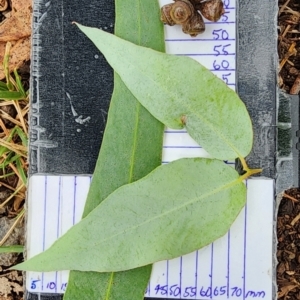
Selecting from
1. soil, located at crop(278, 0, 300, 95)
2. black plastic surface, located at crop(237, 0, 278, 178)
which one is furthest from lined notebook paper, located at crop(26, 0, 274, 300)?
soil, located at crop(278, 0, 300, 95)

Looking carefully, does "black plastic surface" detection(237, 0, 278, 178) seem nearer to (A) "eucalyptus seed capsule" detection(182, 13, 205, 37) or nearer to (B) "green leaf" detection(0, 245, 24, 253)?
(A) "eucalyptus seed capsule" detection(182, 13, 205, 37)

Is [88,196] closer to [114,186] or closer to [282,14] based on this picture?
[114,186]

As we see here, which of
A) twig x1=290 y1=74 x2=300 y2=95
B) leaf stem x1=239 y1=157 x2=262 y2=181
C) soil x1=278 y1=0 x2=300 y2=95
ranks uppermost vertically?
soil x1=278 y1=0 x2=300 y2=95

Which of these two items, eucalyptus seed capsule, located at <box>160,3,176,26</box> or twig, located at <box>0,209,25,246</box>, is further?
twig, located at <box>0,209,25,246</box>

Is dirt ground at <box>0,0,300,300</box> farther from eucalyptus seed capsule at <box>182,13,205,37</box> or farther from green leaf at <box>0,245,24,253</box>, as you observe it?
eucalyptus seed capsule at <box>182,13,205,37</box>

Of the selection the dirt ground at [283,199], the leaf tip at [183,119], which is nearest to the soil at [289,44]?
the dirt ground at [283,199]

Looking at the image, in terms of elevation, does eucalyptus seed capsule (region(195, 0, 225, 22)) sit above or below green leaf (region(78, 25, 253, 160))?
above

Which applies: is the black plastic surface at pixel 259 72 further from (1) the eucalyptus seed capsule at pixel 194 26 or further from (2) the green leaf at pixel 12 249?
(2) the green leaf at pixel 12 249
